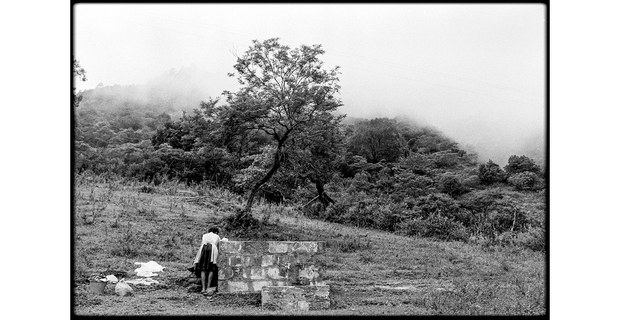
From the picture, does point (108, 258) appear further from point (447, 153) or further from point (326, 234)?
point (447, 153)

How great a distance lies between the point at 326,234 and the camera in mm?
14617

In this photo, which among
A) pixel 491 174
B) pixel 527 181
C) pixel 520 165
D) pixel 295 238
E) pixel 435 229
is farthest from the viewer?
pixel 491 174

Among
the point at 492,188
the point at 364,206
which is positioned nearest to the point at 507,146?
the point at 492,188

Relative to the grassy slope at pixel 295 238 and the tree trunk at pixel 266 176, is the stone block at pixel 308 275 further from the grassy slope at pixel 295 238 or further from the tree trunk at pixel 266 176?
the tree trunk at pixel 266 176

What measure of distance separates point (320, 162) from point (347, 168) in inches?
257

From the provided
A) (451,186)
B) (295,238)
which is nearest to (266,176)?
(295,238)

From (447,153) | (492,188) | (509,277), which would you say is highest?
(447,153)

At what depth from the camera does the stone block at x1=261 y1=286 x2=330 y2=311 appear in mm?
7578

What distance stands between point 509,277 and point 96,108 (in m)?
19.8

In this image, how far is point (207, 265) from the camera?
838 cm

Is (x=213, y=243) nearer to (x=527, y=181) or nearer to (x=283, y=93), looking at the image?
(x=283, y=93)

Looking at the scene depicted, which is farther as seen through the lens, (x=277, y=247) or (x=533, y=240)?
(x=533, y=240)

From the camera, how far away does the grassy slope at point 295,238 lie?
25.2 ft

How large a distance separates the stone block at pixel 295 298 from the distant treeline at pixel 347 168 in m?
7.15
